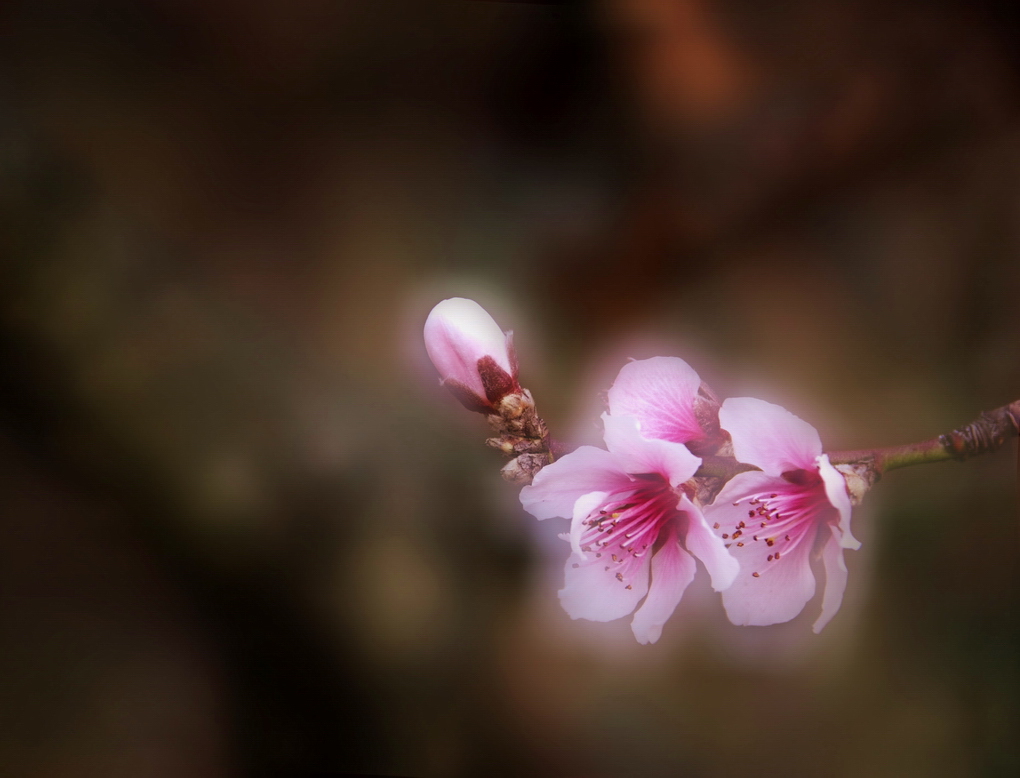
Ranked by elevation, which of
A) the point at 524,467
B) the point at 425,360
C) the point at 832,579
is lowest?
the point at 832,579

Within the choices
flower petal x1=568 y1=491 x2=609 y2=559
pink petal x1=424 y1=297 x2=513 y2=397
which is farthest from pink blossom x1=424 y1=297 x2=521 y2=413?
flower petal x1=568 y1=491 x2=609 y2=559

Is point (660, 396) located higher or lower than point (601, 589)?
higher

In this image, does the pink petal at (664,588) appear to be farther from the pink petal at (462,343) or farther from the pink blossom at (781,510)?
the pink petal at (462,343)

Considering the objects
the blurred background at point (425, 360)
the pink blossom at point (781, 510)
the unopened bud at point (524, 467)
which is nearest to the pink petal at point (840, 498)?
the pink blossom at point (781, 510)

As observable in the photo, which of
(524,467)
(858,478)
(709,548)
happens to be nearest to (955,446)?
(858,478)

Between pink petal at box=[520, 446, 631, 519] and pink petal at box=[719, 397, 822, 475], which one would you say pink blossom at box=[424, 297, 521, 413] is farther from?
pink petal at box=[719, 397, 822, 475]

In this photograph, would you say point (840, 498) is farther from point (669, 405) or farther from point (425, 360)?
point (425, 360)

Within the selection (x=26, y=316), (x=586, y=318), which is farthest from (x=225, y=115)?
(x=586, y=318)
